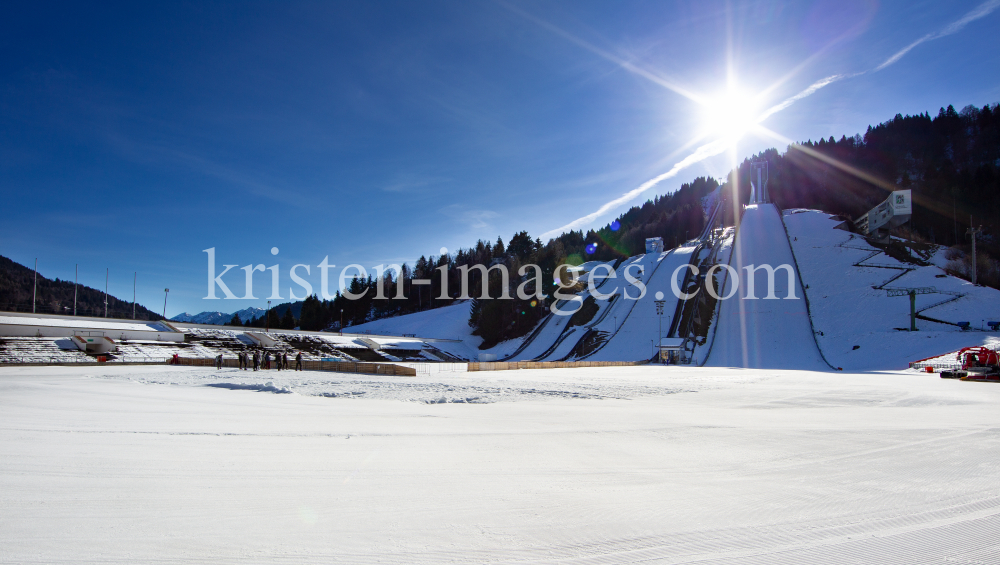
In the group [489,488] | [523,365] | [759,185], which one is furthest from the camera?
[759,185]

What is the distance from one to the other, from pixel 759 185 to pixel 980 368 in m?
95.4

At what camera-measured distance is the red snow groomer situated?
68.1ft

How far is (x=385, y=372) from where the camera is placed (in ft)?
82.8

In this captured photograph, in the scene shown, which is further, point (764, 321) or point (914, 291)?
point (764, 321)

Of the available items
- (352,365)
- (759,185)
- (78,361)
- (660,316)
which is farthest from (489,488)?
(759,185)

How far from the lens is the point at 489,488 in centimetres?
457

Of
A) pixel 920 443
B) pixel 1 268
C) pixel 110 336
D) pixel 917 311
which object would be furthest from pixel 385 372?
pixel 1 268

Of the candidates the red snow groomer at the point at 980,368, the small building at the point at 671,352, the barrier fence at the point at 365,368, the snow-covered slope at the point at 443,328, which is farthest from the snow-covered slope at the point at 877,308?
the snow-covered slope at the point at 443,328

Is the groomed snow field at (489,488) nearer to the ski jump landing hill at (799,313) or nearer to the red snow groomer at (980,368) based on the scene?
the red snow groomer at (980,368)

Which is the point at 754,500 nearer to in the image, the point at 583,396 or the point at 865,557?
the point at 865,557

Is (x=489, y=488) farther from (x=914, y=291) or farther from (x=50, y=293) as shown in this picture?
(x=50, y=293)

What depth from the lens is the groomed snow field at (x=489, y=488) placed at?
10.2ft

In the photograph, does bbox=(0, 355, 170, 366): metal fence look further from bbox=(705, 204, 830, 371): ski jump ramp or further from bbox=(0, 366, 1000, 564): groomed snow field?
bbox=(705, 204, 830, 371): ski jump ramp

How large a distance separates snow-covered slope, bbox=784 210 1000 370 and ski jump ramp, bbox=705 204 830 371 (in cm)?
135
